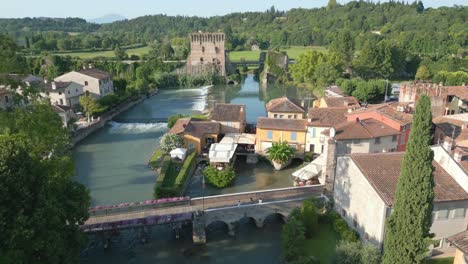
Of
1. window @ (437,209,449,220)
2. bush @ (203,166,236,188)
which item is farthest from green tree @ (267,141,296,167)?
window @ (437,209,449,220)

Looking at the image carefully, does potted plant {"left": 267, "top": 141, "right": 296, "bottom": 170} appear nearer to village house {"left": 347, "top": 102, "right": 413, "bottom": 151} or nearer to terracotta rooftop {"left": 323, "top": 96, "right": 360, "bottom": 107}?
village house {"left": 347, "top": 102, "right": 413, "bottom": 151}

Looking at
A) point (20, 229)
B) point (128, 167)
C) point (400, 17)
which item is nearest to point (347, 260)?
point (20, 229)

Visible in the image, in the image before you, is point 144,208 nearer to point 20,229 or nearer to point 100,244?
point 100,244

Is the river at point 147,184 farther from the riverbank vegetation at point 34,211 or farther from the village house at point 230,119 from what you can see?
the riverbank vegetation at point 34,211

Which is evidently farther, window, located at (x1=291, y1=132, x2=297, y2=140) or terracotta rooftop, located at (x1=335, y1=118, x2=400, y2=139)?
window, located at (x1=291, y1=132, x2=297, y2=140)

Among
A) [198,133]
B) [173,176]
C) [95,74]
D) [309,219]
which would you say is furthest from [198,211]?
[95,74]

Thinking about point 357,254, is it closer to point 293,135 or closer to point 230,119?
point 293,135
